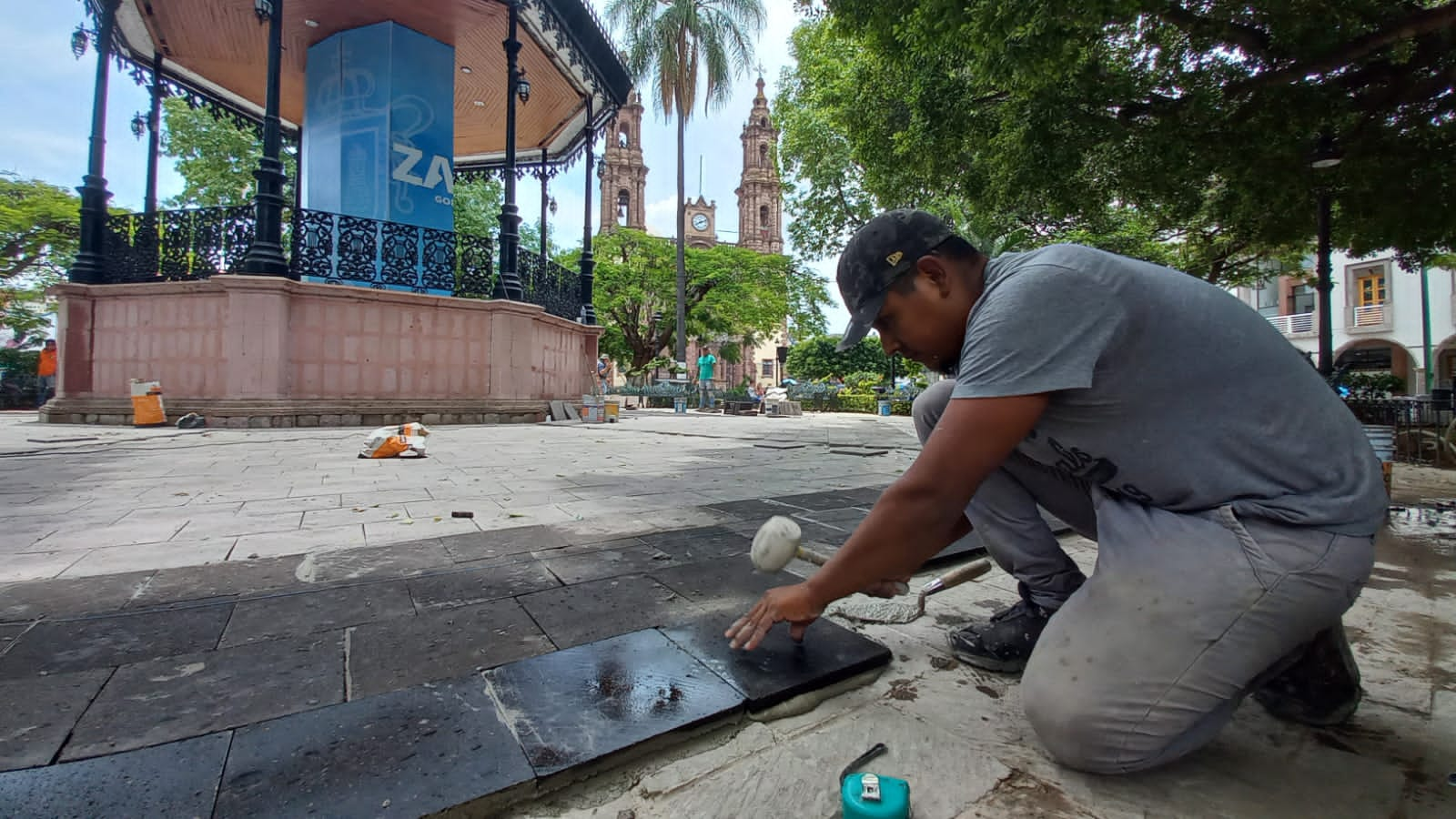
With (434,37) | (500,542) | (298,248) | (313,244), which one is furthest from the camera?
(434,37)

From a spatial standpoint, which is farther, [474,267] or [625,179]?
[625,179]

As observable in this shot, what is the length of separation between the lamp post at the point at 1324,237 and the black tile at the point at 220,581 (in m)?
7.82

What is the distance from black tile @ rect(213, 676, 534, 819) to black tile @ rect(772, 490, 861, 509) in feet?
8.63

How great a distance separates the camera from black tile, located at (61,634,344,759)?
3.92ft

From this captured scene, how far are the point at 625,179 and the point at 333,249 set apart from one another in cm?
5024

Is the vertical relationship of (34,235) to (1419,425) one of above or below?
above

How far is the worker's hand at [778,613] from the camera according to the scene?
1300mm

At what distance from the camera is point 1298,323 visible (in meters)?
25.9

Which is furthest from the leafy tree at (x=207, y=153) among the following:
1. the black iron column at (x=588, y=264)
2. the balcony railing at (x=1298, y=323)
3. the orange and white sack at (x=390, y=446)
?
the balcony railing at (x=1298, y=323)

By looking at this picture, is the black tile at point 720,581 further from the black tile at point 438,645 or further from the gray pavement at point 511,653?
the black tile at point 438,645

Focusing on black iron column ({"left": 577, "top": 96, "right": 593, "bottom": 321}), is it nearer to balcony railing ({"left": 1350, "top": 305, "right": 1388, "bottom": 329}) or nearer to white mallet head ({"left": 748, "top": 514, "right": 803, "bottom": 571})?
white mallet head ({"left": 748, "top": 514, "right": 803, "bottom": 571})

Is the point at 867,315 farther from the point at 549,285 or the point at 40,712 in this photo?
the point at 549,285

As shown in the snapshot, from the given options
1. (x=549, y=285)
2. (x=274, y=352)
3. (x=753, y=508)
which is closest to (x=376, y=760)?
(x=753, y=508)

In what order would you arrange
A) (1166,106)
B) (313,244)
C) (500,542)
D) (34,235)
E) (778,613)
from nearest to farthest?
1. (778,613)
2. (500,542)
3. (1166,106)
4. (313,244)
5. (34,235)
